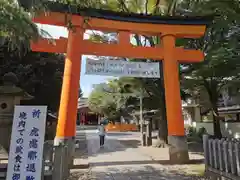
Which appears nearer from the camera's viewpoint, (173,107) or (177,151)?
(177,151)

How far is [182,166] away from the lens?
27.7 ft

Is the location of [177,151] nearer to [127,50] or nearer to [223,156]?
[223,156]

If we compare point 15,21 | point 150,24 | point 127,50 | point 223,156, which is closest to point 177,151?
point 223,156

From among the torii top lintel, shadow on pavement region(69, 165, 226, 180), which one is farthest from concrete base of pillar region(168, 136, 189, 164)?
the torii top lintel

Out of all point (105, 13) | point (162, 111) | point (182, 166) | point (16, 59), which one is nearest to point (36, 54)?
point (16, 59)

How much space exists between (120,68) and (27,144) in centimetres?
502

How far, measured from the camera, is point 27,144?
468 cm

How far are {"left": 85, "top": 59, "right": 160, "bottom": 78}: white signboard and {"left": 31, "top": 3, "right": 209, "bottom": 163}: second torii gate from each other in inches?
15.4

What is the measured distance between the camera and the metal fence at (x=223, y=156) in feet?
17.3

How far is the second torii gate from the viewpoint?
8391mm

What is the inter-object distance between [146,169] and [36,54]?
9.45 metres

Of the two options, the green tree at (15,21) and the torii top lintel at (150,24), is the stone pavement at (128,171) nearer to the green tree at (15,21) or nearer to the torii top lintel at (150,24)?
the green tree at (15,21)

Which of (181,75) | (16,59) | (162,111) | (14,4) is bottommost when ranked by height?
(162,111)

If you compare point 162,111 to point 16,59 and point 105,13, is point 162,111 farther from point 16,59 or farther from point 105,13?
point 16,59
